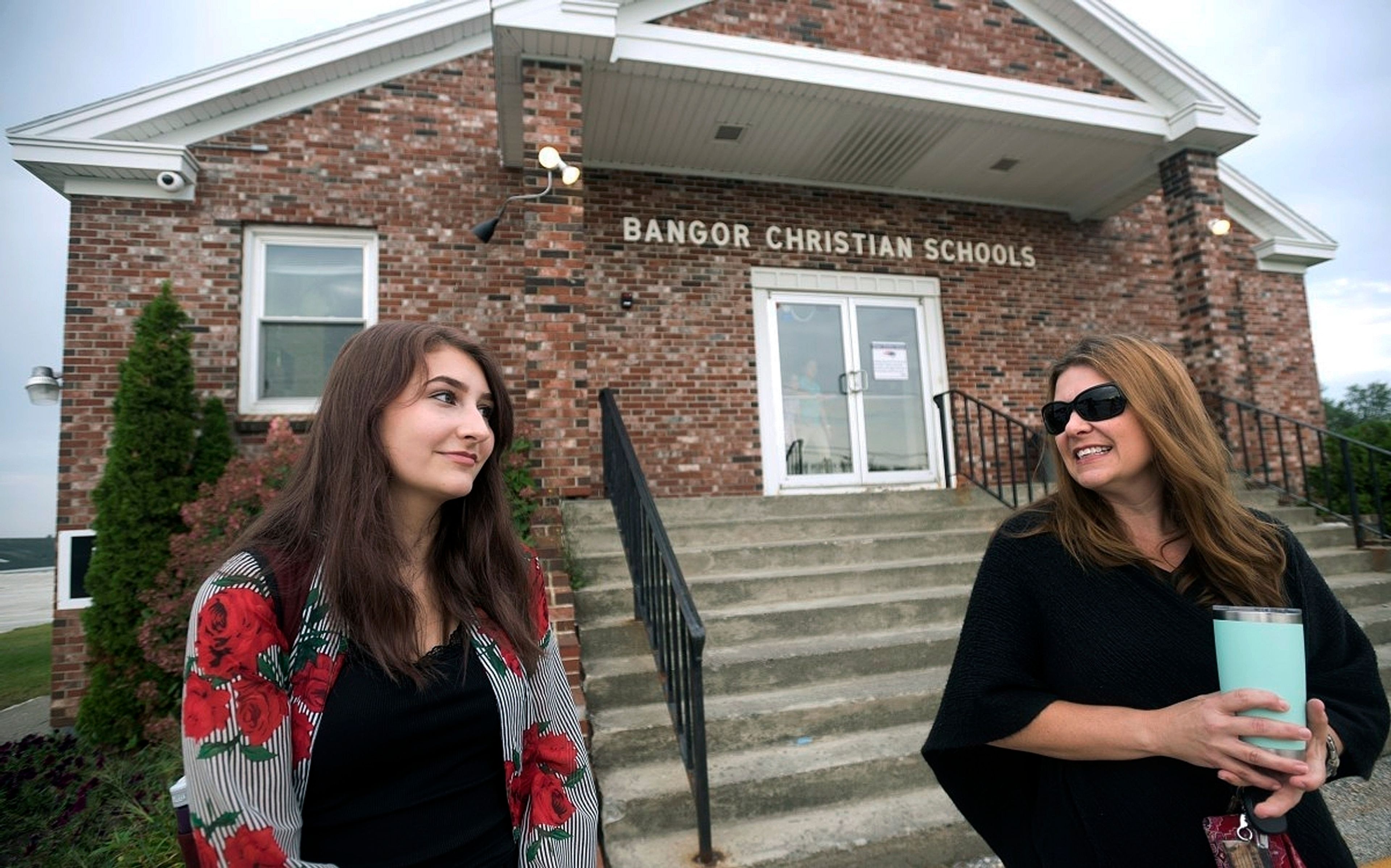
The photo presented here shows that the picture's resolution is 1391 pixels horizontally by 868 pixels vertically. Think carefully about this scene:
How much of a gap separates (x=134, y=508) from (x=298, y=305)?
6.97 feet

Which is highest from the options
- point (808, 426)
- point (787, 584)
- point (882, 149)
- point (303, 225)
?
point (882, 149)

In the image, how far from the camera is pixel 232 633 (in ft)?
3.67

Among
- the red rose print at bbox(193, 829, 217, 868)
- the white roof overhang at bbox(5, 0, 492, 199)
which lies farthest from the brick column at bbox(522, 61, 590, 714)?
the red rose print at bbox(193, 829, 217, 868)

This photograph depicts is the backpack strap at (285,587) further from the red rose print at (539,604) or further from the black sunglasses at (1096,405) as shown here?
the black sunglasses at (1096,405)

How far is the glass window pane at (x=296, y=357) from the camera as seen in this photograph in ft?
20.8

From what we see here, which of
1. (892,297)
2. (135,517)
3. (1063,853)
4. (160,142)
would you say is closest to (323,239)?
(160,142)

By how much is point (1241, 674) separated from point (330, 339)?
676cm

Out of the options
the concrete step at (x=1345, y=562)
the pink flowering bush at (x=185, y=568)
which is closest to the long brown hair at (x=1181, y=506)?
the pink flowering bush at (x=185, y=568)

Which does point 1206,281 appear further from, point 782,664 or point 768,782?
point 768,782

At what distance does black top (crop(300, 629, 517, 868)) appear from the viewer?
4.00 ft

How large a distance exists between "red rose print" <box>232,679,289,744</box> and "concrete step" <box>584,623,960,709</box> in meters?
2.72

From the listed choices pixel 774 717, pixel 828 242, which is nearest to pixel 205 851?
pixel 774 717

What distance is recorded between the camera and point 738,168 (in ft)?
23.7

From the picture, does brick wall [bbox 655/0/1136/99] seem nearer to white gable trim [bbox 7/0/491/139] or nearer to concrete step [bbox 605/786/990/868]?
white gable trim [bbox 7/0/491/139]
